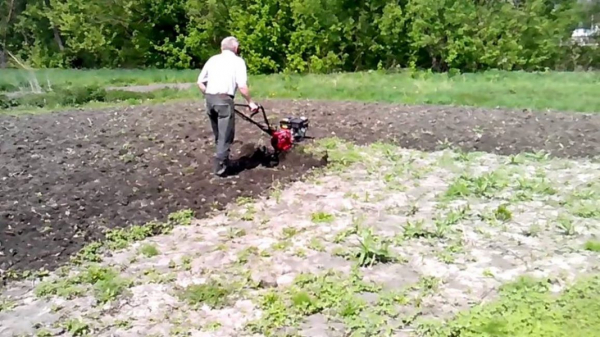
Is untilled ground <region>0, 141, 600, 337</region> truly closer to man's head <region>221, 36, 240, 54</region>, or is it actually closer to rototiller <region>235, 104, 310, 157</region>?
rototiller <region>235, 104, 310, 157</region>

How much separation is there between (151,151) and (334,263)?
432cm

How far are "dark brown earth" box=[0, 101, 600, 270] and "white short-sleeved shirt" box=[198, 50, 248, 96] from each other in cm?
105

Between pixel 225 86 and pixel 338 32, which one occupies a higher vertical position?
pixel 225 86

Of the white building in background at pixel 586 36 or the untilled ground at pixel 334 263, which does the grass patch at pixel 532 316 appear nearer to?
the untilled ground at pixel 334 263

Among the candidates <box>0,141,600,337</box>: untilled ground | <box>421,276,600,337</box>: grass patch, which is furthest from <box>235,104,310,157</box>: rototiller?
<box>421,276,600,337</box>: grass patch

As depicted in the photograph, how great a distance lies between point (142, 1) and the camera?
27.6 metres

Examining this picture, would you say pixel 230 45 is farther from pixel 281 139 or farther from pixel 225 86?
pixel 281 139

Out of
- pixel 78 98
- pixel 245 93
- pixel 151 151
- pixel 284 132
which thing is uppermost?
pixel 245 93

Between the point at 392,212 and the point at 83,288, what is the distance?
122 inches

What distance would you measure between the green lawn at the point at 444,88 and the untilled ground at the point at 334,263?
5.70m

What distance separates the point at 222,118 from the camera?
25.9 ft

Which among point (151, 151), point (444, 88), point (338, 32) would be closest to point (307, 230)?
point (151, 151)

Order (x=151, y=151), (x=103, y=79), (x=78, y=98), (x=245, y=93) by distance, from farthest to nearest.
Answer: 1. (x=103, y=79)
2. (x=78, y=98)
3. (x=151, y=151)
4. (x=245, y=93)

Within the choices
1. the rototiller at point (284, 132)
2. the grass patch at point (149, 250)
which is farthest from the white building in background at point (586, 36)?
the grass patch at point (149, 250)
